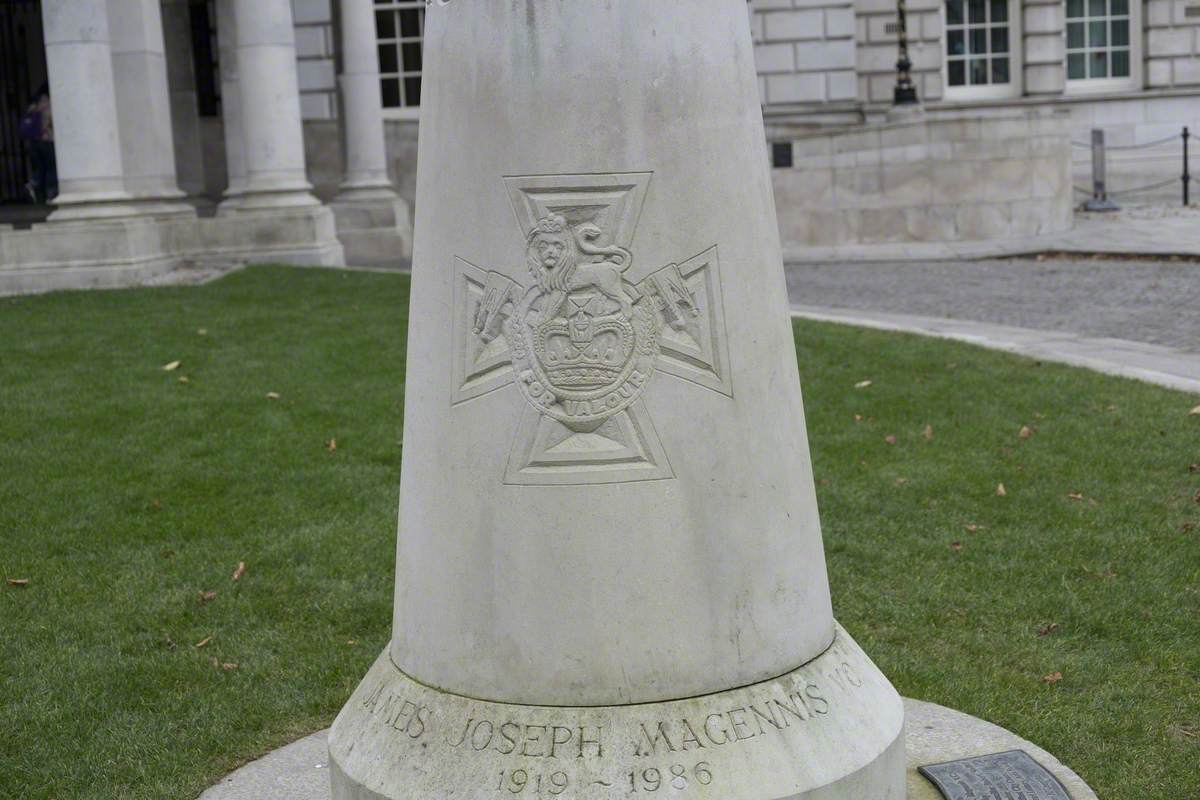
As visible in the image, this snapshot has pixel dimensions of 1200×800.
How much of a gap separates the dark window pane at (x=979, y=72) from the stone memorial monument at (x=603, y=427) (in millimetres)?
28813

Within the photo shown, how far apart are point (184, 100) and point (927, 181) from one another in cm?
1137

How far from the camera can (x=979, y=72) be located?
30.5m

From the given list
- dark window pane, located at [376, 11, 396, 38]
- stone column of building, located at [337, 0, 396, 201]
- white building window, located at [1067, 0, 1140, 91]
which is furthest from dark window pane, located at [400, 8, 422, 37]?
white building window, located at [1067, 0, 1140, 91]

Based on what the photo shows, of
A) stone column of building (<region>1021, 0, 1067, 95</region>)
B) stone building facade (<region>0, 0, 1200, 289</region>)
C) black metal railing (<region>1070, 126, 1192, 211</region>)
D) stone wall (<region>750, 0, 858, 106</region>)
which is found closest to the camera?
stone building facade (<region>0, 0, 1200, 289</region>)

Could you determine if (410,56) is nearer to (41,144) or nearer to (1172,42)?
(41,144)

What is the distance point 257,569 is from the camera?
242 inches

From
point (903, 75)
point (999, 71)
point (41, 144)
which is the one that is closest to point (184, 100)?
point (41, 144)

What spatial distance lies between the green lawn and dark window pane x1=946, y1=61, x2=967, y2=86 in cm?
2145

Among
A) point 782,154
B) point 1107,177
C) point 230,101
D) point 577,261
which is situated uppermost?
point 230,101

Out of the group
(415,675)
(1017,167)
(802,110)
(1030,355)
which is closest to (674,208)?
(415,675)

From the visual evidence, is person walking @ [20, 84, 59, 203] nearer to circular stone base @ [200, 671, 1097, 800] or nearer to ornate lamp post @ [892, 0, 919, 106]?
ornate lamp post @ [892, 0, 919, 106]

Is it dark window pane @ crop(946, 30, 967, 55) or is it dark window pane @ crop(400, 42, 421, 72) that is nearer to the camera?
dark window pane @ crop(400, 42, 421, 72)

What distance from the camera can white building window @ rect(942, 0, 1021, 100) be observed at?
3033 cm

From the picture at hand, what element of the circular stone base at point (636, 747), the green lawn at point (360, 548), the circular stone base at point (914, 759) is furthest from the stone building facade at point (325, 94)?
the circular stone base at point (636, 747)
